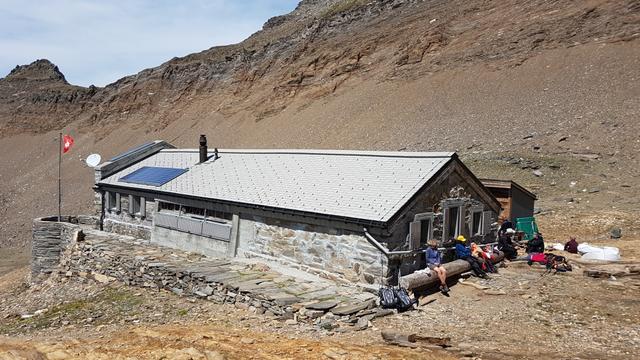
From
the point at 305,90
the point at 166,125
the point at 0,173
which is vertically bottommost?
the point at 0,173

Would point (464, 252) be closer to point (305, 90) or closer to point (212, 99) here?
point (305, 90)

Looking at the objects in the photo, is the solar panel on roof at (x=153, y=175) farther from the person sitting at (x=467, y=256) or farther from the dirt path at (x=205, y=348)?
the person sitting at (x=467, y=256)

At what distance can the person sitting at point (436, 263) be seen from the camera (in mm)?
14109

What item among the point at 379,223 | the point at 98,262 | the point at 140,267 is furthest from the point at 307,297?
the point at 98,262

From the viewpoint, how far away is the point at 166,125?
7138 centimetres

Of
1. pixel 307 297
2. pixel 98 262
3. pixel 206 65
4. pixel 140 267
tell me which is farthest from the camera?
pixel 206 65

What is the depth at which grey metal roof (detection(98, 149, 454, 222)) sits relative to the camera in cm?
1464

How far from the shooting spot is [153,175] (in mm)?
22875

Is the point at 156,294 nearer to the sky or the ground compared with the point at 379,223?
nearer to the ground

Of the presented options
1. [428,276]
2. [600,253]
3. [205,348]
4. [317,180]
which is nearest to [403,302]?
[428,276]

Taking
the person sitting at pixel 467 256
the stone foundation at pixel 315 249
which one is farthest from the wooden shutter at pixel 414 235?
the person sitting at pixel 467 256

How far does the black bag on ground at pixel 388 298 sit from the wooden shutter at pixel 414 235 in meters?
1.82

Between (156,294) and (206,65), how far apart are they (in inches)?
2683

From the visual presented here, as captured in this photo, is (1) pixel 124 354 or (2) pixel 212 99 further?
(2) pixel 212 99
